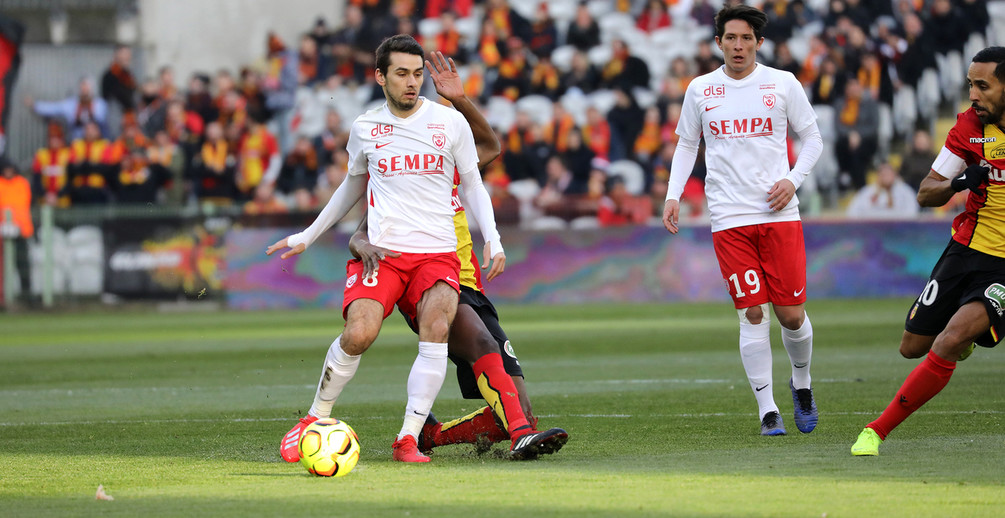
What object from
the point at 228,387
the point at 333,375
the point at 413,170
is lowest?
the point at 228,387

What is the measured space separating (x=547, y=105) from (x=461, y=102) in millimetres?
17193

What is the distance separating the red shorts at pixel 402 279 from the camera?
6.97 m

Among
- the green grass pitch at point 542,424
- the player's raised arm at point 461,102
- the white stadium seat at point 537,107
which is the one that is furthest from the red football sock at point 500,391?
the white stadium seat at point 537,107

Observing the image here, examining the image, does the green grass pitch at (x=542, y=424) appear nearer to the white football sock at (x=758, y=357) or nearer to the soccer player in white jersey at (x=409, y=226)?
the white football sock at (x=758, y=357)

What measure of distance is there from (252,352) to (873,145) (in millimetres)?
11445

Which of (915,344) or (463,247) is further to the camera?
(463,247)

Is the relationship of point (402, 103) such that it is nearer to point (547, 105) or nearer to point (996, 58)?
point (996, 58)

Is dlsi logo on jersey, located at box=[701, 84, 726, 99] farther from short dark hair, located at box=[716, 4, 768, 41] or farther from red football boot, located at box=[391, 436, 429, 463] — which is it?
red football boot, located at box=[391, 436, 429, 463]

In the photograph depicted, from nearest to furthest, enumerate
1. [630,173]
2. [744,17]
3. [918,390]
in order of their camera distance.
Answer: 1. [918,390]
2. [744,17]
3. [630,173]

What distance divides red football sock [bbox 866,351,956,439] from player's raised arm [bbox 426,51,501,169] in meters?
2.43

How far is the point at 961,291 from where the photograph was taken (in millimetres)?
6828

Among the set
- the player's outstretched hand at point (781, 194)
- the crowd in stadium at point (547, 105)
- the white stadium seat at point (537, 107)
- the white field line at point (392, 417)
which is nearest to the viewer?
the player's outstretched hand at point (781, 194)

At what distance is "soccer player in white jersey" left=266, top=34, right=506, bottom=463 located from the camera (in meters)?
6.94

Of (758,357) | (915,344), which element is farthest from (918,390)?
(758,357)
